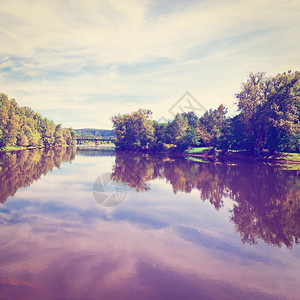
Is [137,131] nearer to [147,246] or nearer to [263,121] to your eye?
[263,121]

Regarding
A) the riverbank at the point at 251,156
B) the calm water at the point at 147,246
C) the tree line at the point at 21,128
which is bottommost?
the calm water at the point at 147,246

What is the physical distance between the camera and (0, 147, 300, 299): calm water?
6316 mm

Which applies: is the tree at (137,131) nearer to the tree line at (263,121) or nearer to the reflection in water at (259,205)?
the tree line at (263,121)

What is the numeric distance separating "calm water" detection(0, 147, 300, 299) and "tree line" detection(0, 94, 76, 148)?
61.3 meters

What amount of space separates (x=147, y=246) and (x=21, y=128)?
102m

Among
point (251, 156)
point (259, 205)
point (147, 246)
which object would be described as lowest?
point (147, 246)

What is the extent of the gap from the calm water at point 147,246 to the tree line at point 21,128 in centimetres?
6130

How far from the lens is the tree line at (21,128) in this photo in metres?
66.0

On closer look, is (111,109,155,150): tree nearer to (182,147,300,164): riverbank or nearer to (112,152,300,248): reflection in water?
(182,147,300,164): riverbank

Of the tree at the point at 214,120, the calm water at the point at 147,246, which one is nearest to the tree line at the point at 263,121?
the tree at the point at 214,120

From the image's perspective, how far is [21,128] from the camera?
298 ft

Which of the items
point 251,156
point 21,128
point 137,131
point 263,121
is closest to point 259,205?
point 263,121

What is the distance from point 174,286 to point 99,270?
8.77 ft

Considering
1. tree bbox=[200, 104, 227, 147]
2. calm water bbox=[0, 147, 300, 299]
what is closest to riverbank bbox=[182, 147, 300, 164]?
tree bbox=[200, 104, 227, 147]
